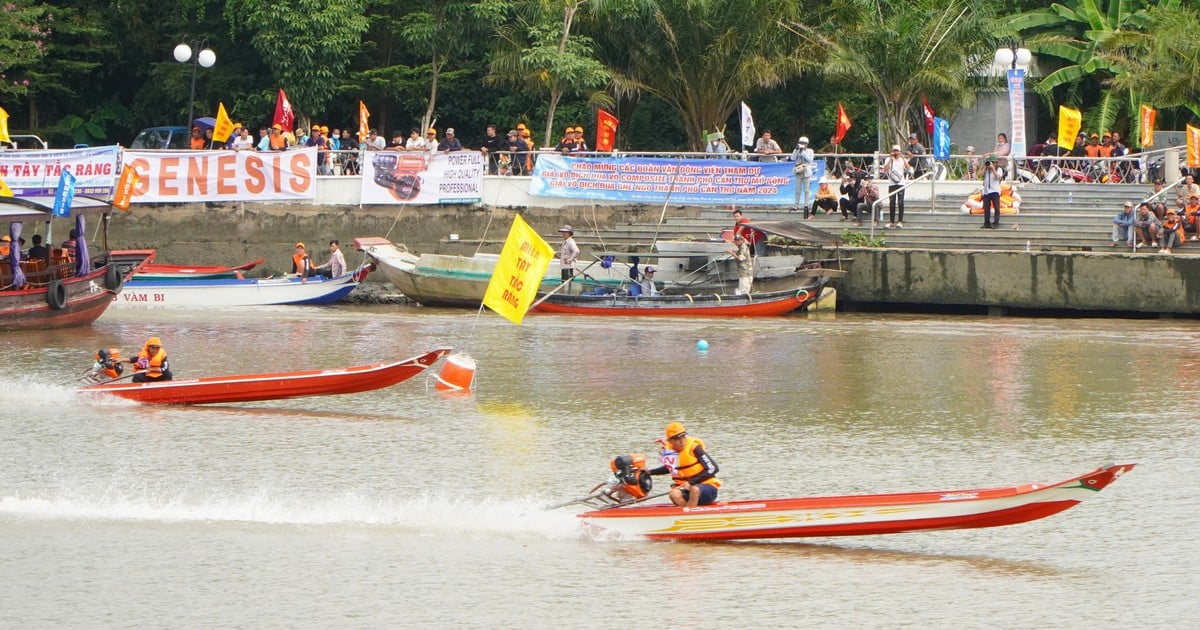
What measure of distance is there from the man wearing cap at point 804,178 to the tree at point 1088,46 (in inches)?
335

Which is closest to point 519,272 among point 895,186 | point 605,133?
point 895,186

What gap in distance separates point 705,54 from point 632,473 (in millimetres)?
24399

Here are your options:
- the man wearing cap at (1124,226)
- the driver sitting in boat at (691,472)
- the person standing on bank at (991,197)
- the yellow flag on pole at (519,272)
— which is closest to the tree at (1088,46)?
the person standing on bank at (991,197)

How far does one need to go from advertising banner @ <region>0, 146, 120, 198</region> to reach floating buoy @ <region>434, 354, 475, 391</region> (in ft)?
46.5

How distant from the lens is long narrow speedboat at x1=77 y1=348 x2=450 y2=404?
1955cm

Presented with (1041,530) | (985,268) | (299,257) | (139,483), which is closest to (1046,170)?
(985,268)

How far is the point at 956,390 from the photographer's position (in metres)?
21.4

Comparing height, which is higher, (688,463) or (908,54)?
(908,54)

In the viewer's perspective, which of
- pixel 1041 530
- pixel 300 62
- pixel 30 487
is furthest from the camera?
pixel 300 62

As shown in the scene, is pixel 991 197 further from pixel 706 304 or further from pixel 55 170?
pixel 55 170

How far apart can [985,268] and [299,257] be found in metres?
13.7

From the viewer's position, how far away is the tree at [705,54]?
1430 inches

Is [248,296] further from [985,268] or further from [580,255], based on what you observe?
[985,268]

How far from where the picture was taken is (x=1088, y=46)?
38250 mm
